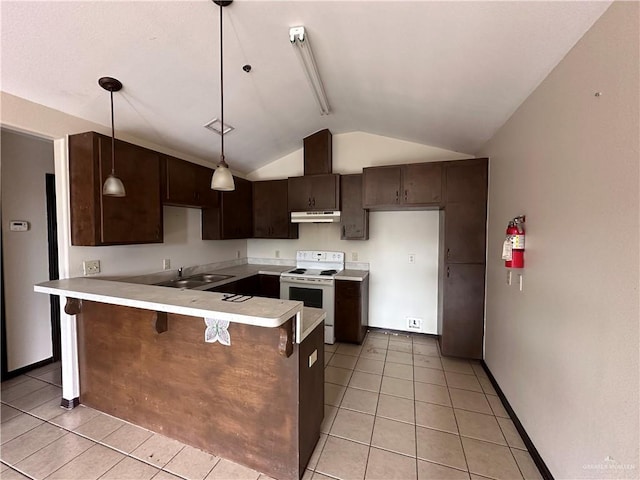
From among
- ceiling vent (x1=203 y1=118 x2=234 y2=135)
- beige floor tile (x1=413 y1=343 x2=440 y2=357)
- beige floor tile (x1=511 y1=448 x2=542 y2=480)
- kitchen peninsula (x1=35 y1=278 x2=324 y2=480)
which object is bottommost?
beige floor tile (x1=413 y1=343 x2=440 y2=357)

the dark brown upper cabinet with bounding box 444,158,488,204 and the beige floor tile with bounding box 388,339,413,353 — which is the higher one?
the dark brown upper cabinet with bounding box 444,158,488,204

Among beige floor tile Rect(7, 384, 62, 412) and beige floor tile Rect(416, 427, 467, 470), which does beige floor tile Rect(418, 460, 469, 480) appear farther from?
beige floor tile Rect(7, 384, 62, 412)

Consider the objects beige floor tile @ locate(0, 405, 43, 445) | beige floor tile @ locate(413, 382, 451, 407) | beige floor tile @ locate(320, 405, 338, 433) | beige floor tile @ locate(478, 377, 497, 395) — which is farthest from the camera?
beige floor tile @ locate(478, 377, 497, 395)

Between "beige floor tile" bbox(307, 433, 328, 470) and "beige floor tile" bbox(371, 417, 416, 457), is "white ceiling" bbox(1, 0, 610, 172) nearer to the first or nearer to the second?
"beige floor tile" bbox(371, 417, 416, 457)

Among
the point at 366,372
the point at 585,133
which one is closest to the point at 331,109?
the point at 585,133

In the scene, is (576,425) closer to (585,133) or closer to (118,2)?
(585,133)

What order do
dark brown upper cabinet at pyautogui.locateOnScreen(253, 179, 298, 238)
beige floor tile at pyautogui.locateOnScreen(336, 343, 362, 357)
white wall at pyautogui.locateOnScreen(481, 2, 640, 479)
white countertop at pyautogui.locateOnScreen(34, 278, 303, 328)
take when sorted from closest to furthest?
white wall at pyautogui.locateOnScreen(481, 2, 640, 479) < white countertop at pyautogui.locateOnScreen(34, 278, 303, 328) < beige floor tile at pyautogui.locateOnScreen(336, 343, 362, 357) < dark brown upper cabinet at pyautogui.locateOnScreen(253, 179, 298, 238)

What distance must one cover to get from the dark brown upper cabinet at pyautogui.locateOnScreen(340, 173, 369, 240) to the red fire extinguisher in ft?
5.61

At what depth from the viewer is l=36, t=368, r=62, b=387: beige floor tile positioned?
8.34 feet

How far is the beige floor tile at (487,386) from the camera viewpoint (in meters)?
2.43

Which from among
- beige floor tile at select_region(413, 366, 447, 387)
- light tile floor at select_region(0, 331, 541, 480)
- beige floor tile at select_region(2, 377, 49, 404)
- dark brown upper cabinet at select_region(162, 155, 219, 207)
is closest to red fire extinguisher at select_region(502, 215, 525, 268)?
light tile floor at select_region(0, 331, 541, 480)

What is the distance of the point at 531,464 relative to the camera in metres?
1.67

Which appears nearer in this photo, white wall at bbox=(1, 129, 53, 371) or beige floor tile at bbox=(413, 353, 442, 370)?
white wall at bbox=(1, 129, 53, 371)

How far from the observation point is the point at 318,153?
12.1 ft
